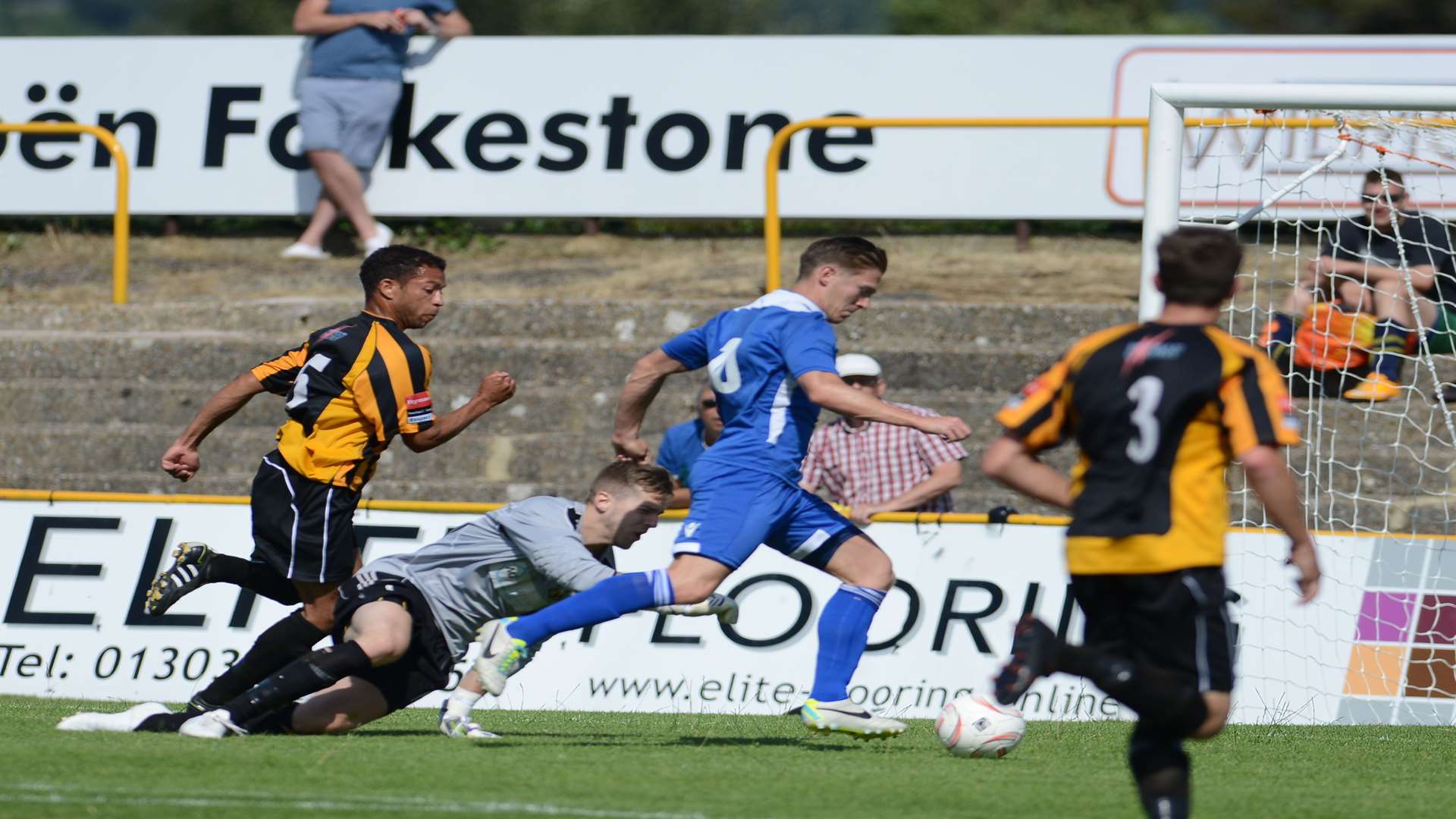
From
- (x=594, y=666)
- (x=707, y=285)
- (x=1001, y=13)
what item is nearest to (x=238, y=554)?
(x=594, y=666)

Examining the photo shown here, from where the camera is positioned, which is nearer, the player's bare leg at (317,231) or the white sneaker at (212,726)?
the white sneaker at (212,726)

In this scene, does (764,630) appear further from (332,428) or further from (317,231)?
(317,231)

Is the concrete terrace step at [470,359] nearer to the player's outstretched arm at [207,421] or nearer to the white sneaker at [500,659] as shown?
the player's outstretched arm at [207,421]

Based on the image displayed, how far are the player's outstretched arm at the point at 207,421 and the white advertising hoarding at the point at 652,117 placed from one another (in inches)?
270

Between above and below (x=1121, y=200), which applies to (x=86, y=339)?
below

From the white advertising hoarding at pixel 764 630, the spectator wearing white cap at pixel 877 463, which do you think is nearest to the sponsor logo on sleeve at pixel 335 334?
the white advertising hoarding at pixel 764 630

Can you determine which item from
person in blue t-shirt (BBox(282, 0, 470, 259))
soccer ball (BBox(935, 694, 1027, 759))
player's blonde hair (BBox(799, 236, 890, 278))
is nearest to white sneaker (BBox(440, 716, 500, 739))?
soccer ball (BBox(935, 694, 1027, 759))

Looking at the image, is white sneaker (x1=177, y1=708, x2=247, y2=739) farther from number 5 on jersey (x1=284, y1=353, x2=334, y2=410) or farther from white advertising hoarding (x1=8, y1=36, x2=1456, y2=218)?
white advertising hoarding (x1=8, y1=36, x2=1456, y2=218)

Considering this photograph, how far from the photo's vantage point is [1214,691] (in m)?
4.62

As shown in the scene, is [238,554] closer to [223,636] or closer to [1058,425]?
[223,636]

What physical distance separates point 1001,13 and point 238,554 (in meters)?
29.8

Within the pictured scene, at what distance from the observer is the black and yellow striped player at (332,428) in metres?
7.12

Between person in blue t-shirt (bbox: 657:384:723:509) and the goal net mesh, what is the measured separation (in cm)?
274

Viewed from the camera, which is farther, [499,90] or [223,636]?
[499,90]
